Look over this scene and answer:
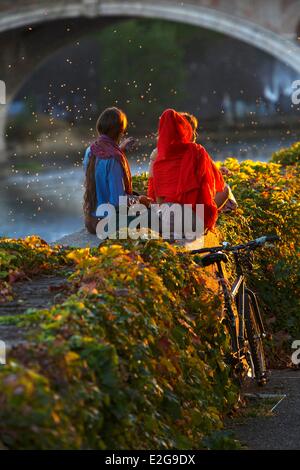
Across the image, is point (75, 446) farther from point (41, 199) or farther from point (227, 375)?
point (41, 199)

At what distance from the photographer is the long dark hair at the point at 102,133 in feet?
26.6

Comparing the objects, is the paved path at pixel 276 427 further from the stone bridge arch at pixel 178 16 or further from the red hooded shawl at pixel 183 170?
the stone bridge arch at pixel 178 16

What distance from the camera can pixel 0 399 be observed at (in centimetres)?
394

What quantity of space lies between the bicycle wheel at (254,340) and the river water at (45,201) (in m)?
16.9

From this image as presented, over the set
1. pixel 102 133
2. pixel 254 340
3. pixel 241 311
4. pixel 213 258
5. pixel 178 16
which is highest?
pixel 178 16

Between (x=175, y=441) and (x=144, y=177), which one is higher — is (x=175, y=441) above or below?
below

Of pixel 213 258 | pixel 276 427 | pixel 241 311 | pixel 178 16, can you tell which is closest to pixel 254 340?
pixel 241 311

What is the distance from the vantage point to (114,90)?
214 feet

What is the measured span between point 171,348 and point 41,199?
1095 inches

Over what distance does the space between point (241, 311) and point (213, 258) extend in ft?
1.39

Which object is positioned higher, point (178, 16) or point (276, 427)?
point (178, 16)

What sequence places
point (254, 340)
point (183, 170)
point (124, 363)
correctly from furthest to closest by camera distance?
point (183, 170) → point (254, 340) → point (124, 363)

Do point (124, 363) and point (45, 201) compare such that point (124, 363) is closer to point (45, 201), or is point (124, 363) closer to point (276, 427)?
point (276, 427)
